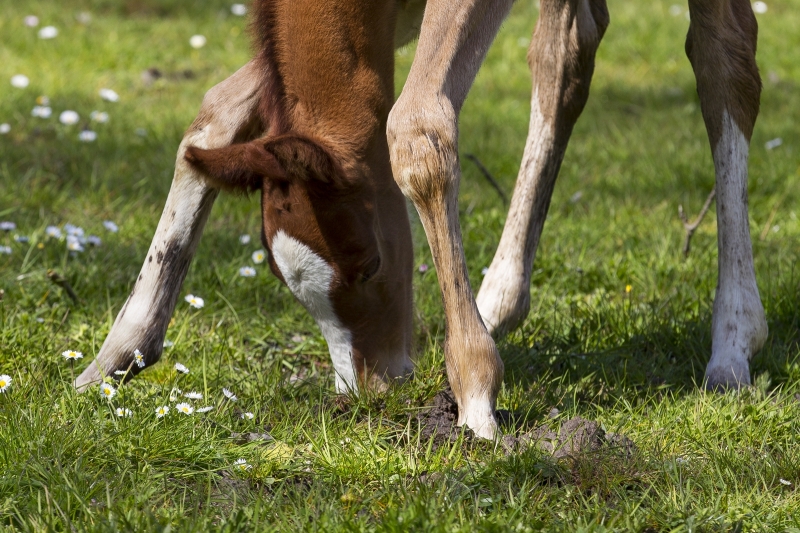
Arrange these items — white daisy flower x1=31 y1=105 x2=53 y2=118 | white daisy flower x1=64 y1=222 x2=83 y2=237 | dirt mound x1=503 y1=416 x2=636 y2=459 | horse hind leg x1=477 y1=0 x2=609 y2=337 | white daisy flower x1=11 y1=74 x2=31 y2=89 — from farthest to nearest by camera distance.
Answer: white daisy flower x1=11 y1=74 x2=31 y2=89, white daisy flower x1=31 y1=105 x2=53 y2=118, white daisy flower x1=64 y1=222 x2=83 y2=237, horse hind leg x1=477 y1=0 x2=609 y2=337, dirt mound x1=503 y1=416 x2=636 y2=459

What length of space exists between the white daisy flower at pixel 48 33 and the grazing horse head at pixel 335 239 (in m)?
5.47

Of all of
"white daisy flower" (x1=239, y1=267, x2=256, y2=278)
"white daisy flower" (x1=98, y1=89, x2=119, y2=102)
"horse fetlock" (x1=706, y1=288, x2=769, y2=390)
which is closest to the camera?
"horse fetlock" (x1=706, y1=288, x2=769, y2=390)

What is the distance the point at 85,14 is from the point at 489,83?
3.74 meters

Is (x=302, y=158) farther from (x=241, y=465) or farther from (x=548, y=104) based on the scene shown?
(x=548, y=104)

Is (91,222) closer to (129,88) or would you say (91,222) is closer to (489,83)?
(129,88)

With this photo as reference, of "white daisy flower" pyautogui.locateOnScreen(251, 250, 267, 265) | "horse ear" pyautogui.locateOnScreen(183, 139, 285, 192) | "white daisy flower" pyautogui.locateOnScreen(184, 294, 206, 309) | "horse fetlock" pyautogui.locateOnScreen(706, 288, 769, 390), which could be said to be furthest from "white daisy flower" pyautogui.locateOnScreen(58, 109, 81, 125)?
"horse fetlock" pyautogui.locateOnScreen(706, 288, 769, 390)

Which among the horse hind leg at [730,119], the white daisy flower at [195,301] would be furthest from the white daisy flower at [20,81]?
the horse hind leg at [730,119]

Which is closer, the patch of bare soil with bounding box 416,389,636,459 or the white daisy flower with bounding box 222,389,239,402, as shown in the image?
the patch of bare soil with bounding box 416,389,636,459

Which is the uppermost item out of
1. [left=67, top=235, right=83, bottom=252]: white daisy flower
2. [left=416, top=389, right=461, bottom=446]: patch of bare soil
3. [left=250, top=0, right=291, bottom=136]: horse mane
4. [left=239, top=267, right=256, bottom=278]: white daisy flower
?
[left=250, top=0, right=291, bottom=136]: horse mane

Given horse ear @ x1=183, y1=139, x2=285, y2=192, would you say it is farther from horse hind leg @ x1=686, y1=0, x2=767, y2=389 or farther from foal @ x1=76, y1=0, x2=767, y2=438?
horse hind leg @ x1=686, y1=0, x2=767, y2=389

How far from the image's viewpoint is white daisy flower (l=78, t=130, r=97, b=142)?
222 inches

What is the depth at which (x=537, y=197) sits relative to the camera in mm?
3994

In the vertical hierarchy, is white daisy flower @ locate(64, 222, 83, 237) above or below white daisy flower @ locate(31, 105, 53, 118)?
above

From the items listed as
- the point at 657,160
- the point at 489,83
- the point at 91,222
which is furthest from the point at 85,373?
the point at 489,83
